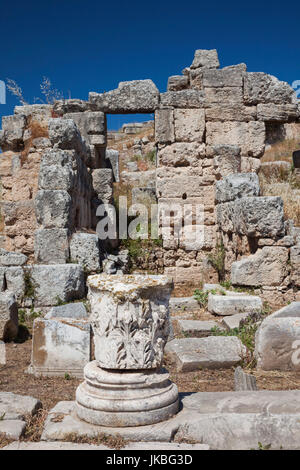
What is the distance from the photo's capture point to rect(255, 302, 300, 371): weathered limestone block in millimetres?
4457

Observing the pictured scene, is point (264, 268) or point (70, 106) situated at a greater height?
point (70, 106)

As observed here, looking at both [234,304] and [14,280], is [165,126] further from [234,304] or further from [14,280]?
[14,280]

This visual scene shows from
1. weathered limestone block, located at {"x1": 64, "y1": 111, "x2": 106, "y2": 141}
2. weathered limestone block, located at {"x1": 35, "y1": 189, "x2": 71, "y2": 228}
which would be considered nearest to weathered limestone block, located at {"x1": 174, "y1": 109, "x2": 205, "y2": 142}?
weathered limestone block, located at {"x1": 64, "y1": 111, "x2": 106, "y2": 141}

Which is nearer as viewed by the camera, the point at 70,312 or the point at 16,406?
the point at 16,406

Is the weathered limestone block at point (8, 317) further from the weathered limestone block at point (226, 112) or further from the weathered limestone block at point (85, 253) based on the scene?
the weathered limestone block at point (226, 112)

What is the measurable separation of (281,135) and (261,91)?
13872 mm

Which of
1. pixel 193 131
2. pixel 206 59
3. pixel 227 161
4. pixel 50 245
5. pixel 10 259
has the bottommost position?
pixel 10 259

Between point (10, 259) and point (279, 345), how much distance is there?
4.34 metres

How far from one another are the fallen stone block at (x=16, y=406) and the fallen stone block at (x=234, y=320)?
2825 millimetres

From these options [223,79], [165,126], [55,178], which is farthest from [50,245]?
[223,79]

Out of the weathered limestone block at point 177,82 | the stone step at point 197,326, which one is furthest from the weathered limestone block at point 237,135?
the stone step at point 197,326

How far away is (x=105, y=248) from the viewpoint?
885 centimetres

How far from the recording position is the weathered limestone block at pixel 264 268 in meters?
7.00

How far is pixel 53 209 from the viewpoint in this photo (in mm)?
7102
